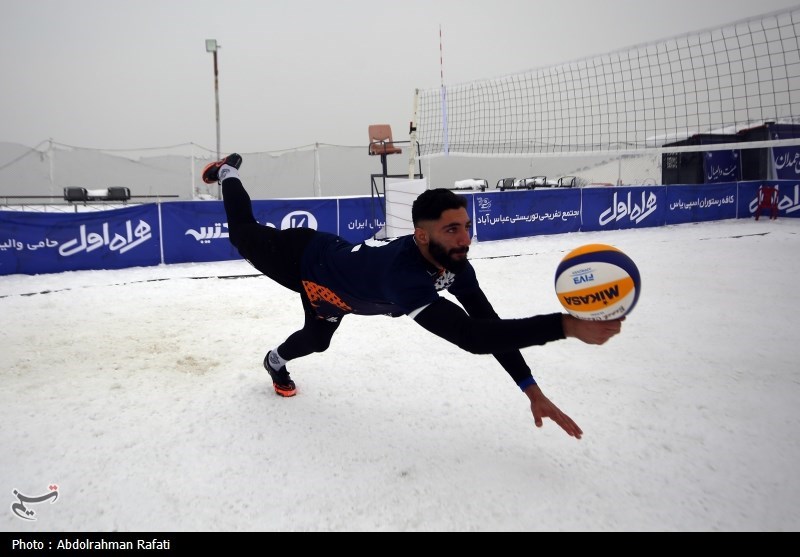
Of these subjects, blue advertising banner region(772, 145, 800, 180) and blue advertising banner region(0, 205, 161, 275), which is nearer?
blue advertising banner region(0, 205, 161, 275)

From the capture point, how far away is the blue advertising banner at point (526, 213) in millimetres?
12422

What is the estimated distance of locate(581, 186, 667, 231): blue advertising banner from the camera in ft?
44.9

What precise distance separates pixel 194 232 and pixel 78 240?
203cm

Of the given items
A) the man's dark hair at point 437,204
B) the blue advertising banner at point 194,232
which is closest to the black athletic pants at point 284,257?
the man's dark hair at point 437,204

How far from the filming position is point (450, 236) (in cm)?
217

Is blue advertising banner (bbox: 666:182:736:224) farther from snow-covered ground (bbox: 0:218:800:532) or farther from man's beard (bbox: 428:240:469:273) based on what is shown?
man's beard (bbox: 428:240:469:273)

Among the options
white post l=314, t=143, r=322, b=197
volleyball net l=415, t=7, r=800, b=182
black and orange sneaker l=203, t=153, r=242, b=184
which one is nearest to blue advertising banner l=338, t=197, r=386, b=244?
volleyball net l=415, t=7, r=800, b=182

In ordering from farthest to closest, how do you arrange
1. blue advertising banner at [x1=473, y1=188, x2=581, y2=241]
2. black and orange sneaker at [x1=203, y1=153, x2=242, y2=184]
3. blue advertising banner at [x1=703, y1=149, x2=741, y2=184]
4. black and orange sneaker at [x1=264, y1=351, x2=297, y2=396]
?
blue advertising banner at [x1=703, y1=149, x2=741, y2=184] < blue advertising banner at [x1=473, y1=188, x2=581, y2=241] < black and orange sneaker at [x1=203, y1=153, x2=242, y2=184] < black and orange sneaker at [x1=264, y1=351, x2=297, y2=396]

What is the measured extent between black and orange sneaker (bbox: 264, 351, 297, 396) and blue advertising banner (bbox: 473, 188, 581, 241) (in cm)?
968

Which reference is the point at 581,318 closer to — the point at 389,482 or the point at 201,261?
the point at 389,482

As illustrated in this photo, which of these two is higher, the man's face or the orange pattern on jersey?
the man's face

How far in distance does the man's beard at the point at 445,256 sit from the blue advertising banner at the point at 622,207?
1255 centimetres

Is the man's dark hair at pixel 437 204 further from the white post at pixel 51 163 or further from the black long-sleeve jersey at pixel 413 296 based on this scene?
the white post at pixel 51 163
